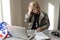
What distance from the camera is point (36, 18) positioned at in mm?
1465

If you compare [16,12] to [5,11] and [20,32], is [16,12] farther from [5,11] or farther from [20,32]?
[20,32]

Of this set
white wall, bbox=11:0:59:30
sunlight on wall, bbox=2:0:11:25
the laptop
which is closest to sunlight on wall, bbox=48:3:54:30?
white wall, bbox=11:0:59:30

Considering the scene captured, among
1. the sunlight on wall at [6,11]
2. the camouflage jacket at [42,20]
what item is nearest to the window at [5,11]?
the sunlight on wall at [6,11]

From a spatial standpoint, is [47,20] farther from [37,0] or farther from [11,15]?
[11,15]

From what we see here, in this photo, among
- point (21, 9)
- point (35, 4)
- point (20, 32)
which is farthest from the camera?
point (21, 9)

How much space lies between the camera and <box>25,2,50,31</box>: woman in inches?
56.4

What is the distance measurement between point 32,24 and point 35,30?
0.31 feet

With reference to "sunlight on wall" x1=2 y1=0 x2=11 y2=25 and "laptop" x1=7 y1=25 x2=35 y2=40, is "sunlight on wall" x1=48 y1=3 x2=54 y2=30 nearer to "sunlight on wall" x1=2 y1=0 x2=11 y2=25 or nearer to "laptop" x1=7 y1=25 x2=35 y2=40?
"laptop" x1=7 y1=25 x2=35 y2=40

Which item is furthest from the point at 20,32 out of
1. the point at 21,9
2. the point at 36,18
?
the point at 21,9

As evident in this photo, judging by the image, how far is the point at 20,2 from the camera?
159 cm

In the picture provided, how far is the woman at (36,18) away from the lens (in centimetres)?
143

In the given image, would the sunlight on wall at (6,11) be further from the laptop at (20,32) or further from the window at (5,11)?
the laptop at (20,32)

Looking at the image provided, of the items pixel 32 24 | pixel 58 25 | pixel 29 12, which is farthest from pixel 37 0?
pixel 58 25

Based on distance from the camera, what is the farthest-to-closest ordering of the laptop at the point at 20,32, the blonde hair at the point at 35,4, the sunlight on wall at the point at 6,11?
the sunlight on wall at the point at 6,11 < the blonde hair at the point at 35,4 < the laptop at the point at 20,32
